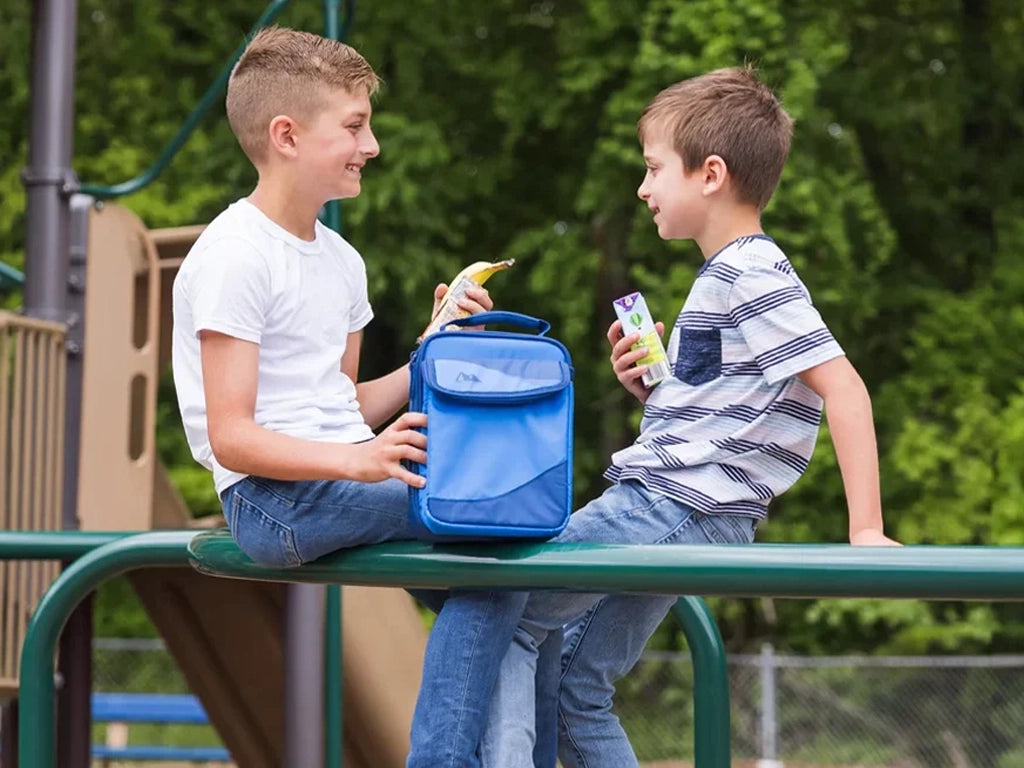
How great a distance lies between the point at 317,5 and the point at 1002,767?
8.36m

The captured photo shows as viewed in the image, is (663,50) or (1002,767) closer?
(1002,767)

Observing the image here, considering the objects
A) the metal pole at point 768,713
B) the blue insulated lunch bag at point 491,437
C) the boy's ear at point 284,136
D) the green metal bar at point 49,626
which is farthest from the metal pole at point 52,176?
the metal pole at point 768,713

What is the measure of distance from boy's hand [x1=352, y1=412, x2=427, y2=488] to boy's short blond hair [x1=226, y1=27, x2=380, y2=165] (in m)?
0.52

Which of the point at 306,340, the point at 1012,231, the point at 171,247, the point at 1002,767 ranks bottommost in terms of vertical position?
the point at 1002,767

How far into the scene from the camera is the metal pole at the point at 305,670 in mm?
4707

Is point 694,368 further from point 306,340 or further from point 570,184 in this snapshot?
point 570,184

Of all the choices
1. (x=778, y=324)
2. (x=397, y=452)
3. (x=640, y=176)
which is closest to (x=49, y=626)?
(x=397, y=452)

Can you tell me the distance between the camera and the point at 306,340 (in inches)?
84.7

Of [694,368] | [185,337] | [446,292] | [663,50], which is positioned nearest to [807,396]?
[694,368]

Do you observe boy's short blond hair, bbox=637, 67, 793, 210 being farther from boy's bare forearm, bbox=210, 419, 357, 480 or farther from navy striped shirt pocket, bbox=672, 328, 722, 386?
boy's bare forearm, bbox=210, 419, 357, 480

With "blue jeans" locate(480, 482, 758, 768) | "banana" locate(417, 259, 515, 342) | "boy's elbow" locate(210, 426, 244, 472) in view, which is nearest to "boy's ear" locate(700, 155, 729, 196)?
"banana" locate(417, 259, 515, 342)

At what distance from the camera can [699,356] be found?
86.9 inches

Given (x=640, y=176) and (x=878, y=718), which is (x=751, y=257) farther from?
(x=640, y=176)

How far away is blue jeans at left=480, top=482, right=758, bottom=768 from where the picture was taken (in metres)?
2.02
